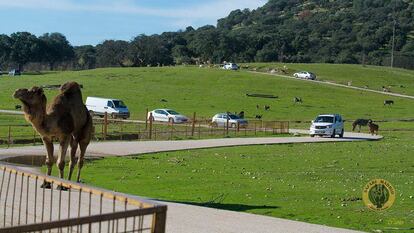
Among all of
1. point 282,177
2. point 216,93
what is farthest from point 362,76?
point 282,177

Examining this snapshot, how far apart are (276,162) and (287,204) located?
12.8 meters

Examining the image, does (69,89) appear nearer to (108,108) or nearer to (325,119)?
(325,119)

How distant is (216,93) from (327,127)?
41.2m

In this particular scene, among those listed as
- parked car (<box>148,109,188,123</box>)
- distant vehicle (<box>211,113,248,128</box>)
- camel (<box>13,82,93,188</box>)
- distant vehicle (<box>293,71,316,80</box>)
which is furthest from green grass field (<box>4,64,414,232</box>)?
Result: distant vehicle (<box>293,71,316,80</box>)

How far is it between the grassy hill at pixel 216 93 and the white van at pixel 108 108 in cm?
236

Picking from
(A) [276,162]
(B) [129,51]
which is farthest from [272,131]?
(B) [129,51]

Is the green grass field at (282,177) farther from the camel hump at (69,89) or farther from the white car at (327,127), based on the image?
the white car at (327,127)

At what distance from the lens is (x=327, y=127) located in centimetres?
5312

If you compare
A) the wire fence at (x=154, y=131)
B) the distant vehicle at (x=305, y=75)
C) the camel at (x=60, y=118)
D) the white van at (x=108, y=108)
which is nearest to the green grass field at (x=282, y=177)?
the camel at (x=60, y=118)

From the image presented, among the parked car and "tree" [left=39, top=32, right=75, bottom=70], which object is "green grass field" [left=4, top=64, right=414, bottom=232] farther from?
"tree" [left=39, top=32, right=75, bottom=70]

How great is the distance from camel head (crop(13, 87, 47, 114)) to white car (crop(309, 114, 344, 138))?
1470 inches

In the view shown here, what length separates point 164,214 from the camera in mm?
8633

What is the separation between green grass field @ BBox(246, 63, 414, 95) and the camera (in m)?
120

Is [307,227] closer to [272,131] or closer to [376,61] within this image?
[272,131]
